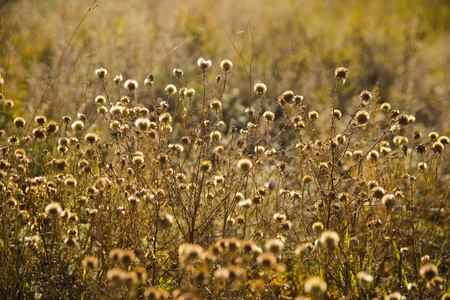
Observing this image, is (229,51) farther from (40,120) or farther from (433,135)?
(40,120)

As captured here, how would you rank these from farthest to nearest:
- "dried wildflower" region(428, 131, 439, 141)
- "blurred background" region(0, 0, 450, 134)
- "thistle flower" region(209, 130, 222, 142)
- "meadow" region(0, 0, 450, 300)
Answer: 1. "blurred background" region(0, 0, 450, 134)
2. "dried wildflower" region(428, 131, 439, 141)
3. "thistle flower" region(209, 130, 222, 142)
4. "meadow" region(0, 0, 450, 300)

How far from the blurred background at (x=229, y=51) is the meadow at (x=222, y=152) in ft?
0.19

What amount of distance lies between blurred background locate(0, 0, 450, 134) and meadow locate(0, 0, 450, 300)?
0.19 ft

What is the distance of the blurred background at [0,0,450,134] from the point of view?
541cm

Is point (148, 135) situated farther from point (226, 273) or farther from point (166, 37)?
point (166, 37)

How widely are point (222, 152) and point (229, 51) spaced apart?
5191 millimetres

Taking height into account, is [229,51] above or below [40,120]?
above

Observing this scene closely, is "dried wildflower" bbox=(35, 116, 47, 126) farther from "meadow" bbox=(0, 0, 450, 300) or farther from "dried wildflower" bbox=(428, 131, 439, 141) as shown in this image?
"dried wildflower" bbox=(428, 131, 439, 141)

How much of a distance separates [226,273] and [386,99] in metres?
6.23

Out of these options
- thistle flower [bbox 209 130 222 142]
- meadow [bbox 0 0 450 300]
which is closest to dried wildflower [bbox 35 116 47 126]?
meadow [bbox 0 0 450 300]

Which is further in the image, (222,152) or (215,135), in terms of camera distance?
(222,152)

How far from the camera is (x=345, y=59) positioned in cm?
802

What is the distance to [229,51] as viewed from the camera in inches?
298

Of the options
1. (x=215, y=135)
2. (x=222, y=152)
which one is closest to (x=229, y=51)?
(x=222, y=152)
